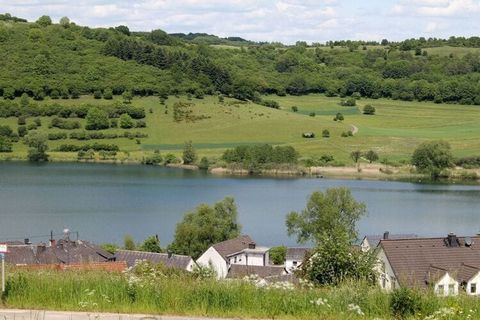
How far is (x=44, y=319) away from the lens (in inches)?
333

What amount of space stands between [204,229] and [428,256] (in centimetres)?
1830

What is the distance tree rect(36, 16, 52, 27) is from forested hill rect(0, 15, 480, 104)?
171mm

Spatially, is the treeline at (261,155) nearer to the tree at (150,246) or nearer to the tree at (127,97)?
the tree at (127,97)

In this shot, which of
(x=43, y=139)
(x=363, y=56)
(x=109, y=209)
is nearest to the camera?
(x=109, y=209)

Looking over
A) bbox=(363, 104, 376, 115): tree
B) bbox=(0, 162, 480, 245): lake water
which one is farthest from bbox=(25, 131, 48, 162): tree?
bbox=(363, 104, 376, 115): tree

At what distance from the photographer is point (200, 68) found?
132 meters

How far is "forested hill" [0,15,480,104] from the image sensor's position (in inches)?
4781

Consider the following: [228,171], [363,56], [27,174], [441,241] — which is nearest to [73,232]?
[441,241]

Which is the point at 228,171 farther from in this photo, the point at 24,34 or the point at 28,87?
the point at 24,34

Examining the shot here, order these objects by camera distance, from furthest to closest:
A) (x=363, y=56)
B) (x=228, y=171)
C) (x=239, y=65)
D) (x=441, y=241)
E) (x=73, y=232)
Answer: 1. (x=363, y=56)
2. (x=239, y=65)
3. (x=228, y=171)
4. (x=73, y=232)
5. (x=441, y=241)

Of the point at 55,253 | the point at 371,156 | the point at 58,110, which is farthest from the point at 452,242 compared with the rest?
the point at 58,110

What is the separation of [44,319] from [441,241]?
20.5 m

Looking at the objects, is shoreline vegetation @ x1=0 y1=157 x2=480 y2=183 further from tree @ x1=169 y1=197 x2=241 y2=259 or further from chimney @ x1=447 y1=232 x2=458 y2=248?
chimney @ x1=447 y1=232 x2=458 y2=248

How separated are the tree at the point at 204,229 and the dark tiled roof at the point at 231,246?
5.28ft
